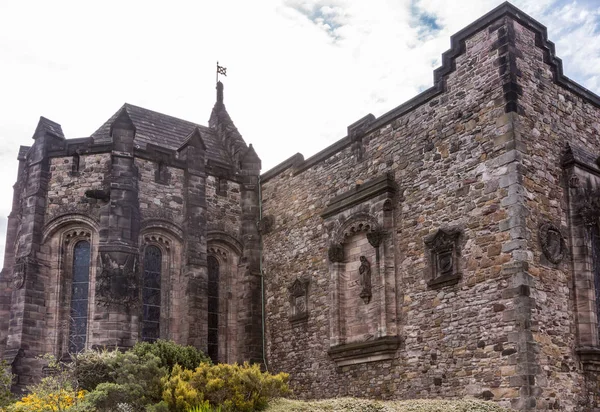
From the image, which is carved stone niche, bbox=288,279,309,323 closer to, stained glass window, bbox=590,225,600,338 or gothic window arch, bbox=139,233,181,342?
gothic window arch, bbox=139,233,181,342

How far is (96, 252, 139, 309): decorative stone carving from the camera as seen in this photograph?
59.8 ft

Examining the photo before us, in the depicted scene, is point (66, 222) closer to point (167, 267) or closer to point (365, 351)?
point (167, 267)

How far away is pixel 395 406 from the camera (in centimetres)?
1338

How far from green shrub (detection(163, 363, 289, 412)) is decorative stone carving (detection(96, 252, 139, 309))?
4585mm

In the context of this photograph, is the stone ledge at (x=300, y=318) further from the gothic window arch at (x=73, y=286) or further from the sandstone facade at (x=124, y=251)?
the gothic window arch at (x=73, y=286)

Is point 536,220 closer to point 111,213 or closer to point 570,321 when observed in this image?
point 570,321

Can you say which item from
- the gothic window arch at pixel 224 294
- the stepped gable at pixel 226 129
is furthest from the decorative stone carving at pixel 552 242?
the stepped gable at pixel 226 129

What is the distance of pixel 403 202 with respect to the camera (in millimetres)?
16234

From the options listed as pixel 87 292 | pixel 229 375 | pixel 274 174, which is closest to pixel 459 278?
pixel 229 375

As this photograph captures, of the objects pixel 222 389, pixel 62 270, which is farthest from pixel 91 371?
pixel 62 270

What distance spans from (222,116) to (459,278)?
12.6 m

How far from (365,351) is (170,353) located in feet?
14.5

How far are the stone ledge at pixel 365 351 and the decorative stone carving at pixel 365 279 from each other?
3.34 ft

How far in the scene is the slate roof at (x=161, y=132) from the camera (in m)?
21.4
